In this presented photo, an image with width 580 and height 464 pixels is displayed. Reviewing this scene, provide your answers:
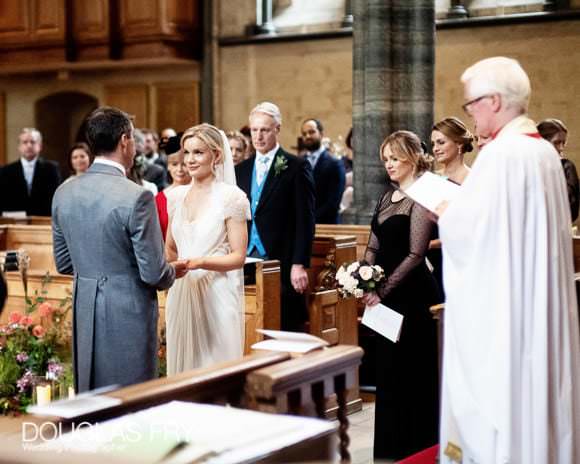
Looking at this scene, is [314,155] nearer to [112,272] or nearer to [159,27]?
[159,27]

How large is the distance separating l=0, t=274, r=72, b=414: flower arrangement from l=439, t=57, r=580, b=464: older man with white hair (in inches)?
120

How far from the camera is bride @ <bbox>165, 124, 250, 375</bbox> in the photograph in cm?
468

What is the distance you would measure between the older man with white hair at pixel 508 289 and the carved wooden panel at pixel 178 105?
31.0 feet

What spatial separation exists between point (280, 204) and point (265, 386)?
3042 mm

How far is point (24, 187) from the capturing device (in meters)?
9.88

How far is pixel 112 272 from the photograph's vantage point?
13.0 ft

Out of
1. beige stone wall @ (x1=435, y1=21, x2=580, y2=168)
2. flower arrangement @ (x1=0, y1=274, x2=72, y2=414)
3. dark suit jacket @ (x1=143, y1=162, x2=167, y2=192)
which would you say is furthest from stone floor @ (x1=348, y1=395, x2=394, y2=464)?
beige stone wall @ (x1=435, y1=21, x2=580, y2=168)

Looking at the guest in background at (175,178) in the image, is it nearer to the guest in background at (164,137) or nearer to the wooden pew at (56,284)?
the guest in background at (164,137)

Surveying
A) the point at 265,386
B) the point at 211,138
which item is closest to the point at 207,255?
the point at 211,138

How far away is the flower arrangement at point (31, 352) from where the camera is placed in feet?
19.2

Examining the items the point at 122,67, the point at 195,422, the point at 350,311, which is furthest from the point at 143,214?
the point at 122,67

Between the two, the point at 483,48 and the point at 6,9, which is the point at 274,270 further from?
the point at 6,9

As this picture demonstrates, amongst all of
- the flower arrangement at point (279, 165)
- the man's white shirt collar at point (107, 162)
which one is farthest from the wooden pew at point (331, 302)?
the man's white shirt collar at point (107, 162)

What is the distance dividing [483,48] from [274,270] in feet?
19.8
